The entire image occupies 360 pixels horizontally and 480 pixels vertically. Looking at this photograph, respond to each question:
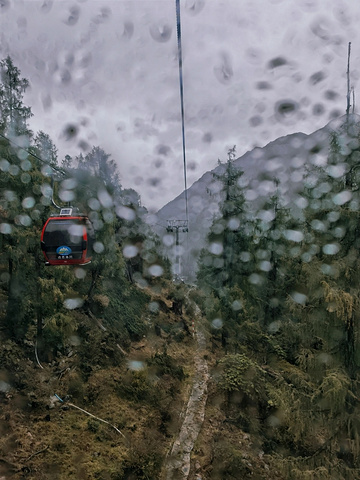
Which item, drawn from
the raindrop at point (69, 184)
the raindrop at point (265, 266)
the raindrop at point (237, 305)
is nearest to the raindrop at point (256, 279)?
the raindrop at point (265, 266)

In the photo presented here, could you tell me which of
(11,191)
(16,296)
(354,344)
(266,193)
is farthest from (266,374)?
(11,191)

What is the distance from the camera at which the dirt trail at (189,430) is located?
854 centimetres

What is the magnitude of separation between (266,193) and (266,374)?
11.0m

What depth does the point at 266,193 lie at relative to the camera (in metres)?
Answer: 17.4

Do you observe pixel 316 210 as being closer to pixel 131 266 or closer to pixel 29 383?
pixel 29 383

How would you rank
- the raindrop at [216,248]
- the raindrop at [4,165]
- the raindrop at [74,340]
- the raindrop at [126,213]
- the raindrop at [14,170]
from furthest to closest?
the raindrop at [126,213] → the raindrop at [216,248] → the raindrop at [74,340] → the raindrop at [14,170] → the raindrop at [4,165]

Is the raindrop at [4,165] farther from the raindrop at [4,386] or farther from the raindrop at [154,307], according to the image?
the raindrop at [154,307]

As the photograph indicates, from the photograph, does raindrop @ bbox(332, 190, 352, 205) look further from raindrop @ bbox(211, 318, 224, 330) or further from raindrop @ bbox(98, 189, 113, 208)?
raindrop @ bbox(98, 189, 113, 208)

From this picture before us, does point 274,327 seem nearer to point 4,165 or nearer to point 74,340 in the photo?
point 74,340

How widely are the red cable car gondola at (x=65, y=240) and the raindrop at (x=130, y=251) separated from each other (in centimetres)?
2057

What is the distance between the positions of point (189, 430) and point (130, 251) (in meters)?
21.0

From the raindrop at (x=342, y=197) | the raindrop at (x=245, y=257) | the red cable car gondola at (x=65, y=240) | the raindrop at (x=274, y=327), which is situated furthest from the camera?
the raindrop at (x=245, y=257)

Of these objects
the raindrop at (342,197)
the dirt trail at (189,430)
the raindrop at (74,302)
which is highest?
the raindrop at (342,197)

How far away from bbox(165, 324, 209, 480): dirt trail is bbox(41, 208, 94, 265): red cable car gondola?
24.8 ft
